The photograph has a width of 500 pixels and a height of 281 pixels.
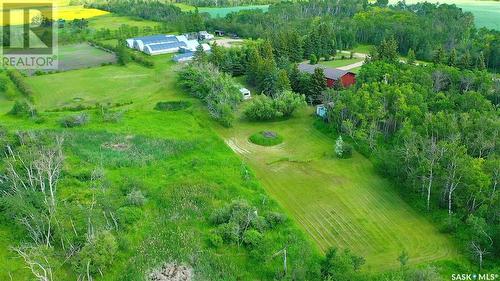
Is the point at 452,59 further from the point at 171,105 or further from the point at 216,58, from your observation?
the point at 171,105

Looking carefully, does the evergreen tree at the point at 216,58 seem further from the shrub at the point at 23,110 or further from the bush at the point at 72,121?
the shrub at the point at 23,110

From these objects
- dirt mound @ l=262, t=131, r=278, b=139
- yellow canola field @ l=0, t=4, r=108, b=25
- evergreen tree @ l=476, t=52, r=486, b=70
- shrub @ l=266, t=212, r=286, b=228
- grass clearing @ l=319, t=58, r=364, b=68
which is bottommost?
shrub @ l=266, t=212, r=286, b=228

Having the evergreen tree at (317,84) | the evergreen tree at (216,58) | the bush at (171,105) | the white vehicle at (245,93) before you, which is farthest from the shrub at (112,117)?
the evergreen tree at (317,84)

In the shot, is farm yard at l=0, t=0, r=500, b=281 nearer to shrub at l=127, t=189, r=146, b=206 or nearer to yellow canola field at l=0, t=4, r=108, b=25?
shrub at l=127, t=189, r=146, b=206

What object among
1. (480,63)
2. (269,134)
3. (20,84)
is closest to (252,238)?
(269,134)

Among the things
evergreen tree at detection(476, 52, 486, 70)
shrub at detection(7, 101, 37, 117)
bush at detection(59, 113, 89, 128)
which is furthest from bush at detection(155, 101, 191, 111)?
evergreen tree at detection(476, 52, 486, 70)

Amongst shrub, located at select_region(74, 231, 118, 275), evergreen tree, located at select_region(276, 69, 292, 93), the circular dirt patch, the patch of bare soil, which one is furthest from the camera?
evergreen tree, located at select_region(276, 69, 292, 93)
